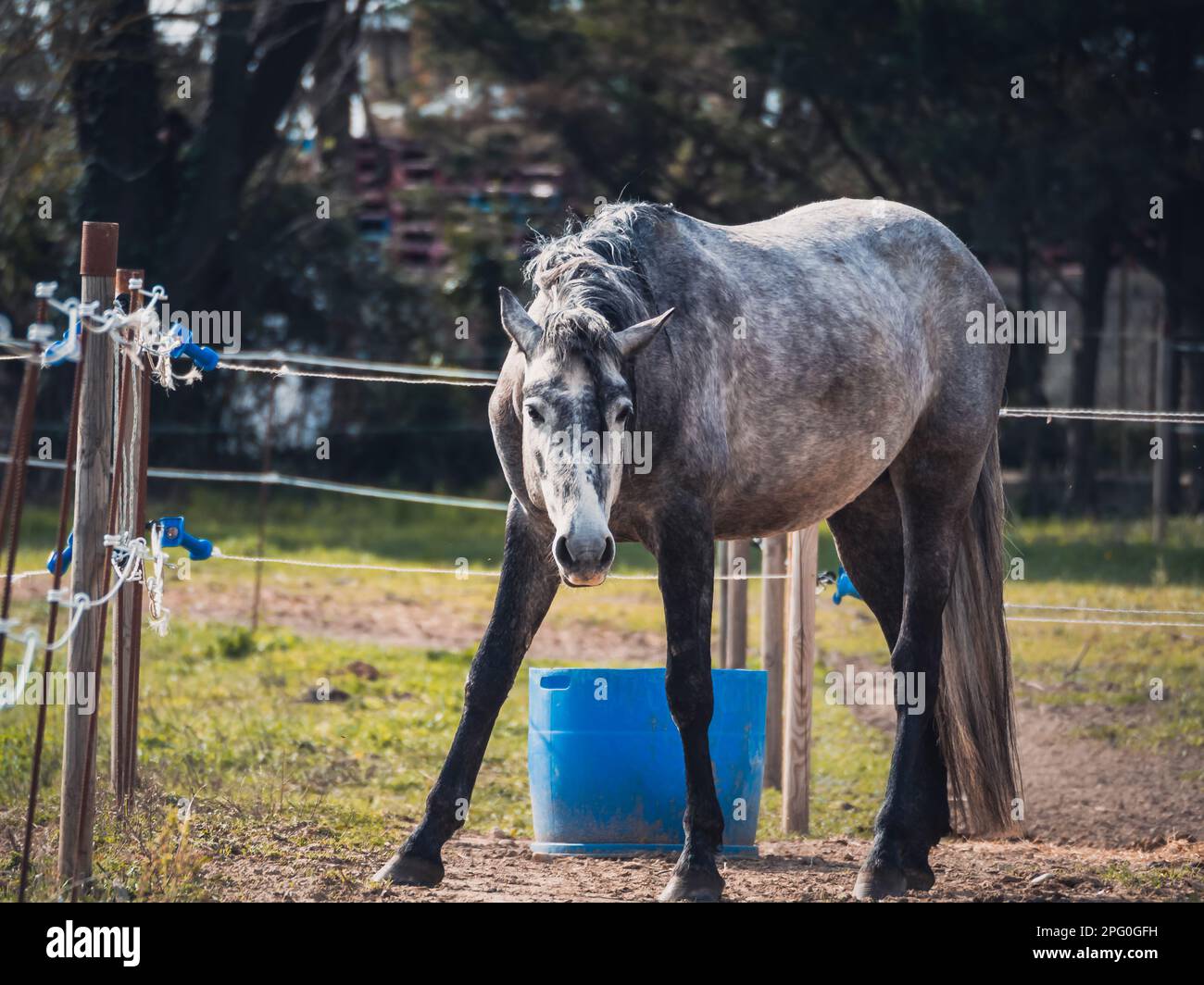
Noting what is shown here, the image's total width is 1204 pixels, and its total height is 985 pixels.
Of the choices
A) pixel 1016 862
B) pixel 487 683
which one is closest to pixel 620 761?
pixel 487 683

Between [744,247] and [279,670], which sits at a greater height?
[744,247]

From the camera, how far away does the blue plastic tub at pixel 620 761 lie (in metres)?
5.14

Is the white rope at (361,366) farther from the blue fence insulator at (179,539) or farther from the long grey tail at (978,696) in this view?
the long grey tail at (978,696)

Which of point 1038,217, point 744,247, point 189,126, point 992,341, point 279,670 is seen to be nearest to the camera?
point 744,247

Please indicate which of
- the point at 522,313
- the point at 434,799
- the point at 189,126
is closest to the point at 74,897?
the point at 434,799

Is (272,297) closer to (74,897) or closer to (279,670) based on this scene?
(279,670)

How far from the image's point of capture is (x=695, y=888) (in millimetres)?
4219

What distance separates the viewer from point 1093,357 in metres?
15.8

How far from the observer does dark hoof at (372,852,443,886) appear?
4.35 metres

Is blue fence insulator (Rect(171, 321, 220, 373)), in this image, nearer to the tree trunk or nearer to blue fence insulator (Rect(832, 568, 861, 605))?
blue fence insulator (Rect(832, 568, 861, 605))

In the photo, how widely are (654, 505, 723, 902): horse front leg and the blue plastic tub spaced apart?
28.5 inches

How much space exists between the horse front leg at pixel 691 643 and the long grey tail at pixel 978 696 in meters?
1.35

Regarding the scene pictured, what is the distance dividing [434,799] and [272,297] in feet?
45.6

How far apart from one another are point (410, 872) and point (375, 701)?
3939 millimetres
